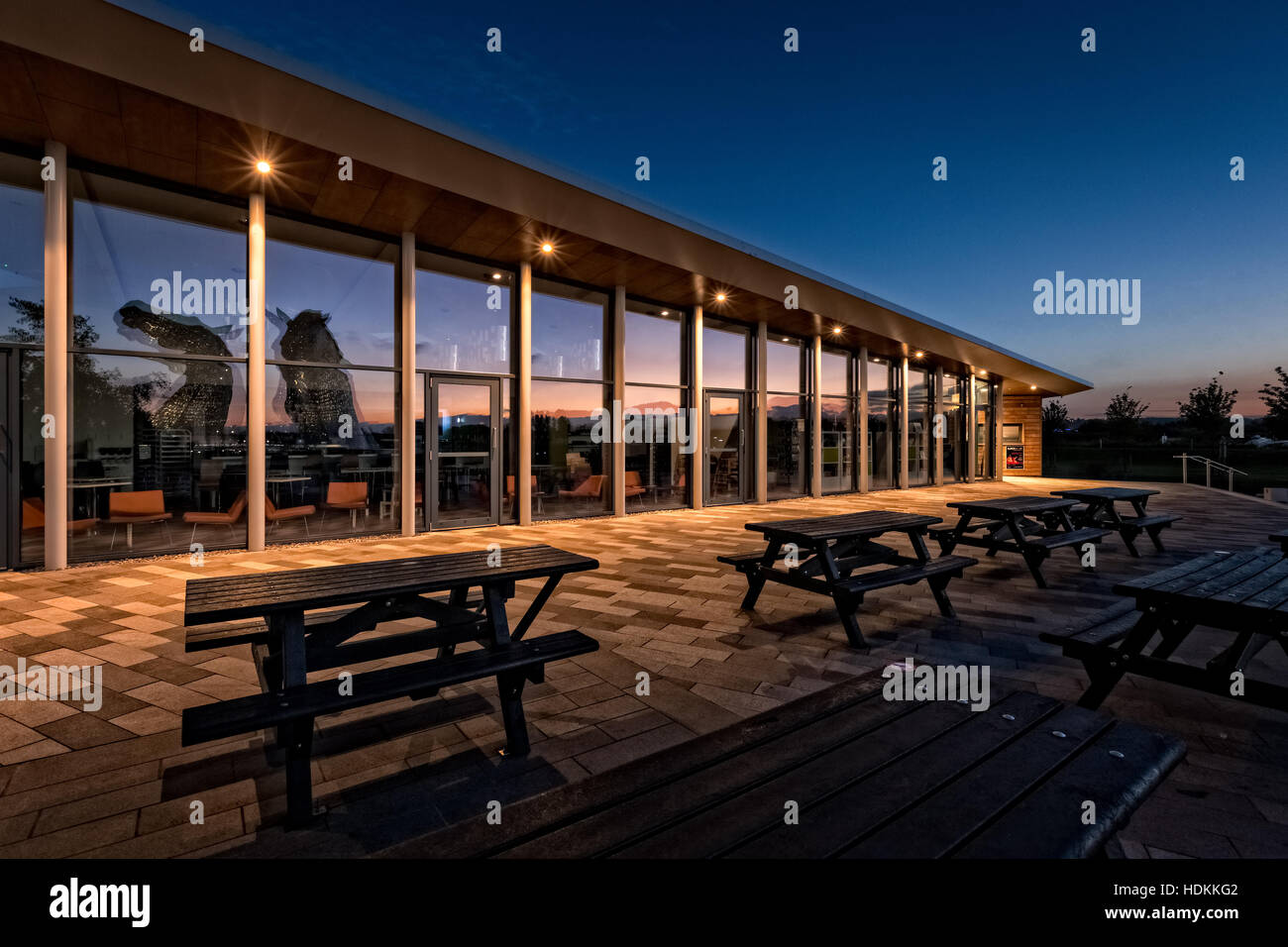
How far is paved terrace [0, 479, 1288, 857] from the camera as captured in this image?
2178mm

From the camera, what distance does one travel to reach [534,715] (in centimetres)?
313

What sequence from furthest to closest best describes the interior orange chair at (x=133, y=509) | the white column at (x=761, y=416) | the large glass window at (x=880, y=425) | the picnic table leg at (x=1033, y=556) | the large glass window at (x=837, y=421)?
1. the large glass window at (x=880, y=425)
2. the large glass window at (x=837, y=421)
3. the white column at (x=761, y=416)
4. the interior orange chair at (x=133, y=509)
5. the picnic table leg at (x=1033, y=556)

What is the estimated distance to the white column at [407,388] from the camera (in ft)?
30.6

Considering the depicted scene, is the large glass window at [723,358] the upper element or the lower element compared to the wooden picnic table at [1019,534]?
upper

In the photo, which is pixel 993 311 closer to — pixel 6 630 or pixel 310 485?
pixel 310 485

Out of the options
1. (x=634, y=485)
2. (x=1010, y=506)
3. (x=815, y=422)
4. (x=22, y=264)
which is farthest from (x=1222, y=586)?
(x=815, y=422)

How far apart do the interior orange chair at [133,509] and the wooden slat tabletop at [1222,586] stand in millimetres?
9673

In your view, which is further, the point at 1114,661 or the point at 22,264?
the point at 22,264

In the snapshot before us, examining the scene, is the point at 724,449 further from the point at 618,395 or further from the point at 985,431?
the point at 985,431

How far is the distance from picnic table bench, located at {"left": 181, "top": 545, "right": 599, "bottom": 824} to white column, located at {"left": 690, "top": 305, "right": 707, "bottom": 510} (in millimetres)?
9795

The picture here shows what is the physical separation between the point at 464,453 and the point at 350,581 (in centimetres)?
764

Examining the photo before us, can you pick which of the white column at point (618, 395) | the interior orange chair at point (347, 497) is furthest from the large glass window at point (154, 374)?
the white column at point (618, 395)

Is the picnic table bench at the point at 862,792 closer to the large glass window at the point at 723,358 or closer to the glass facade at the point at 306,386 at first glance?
the glass facade at the point at 306,386

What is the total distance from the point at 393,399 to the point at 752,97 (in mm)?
9696
